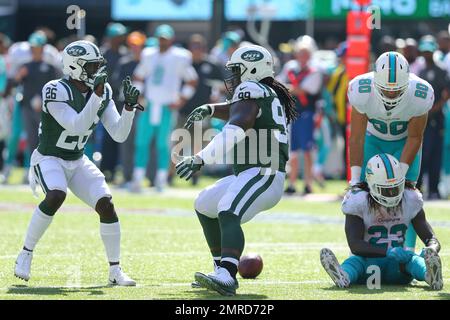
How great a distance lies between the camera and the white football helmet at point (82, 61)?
8.41m

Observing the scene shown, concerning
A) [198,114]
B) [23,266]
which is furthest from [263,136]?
[23,266]

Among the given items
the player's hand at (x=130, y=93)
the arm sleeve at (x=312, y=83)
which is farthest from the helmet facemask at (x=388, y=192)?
the arm sleeve at (x=312, y=83)

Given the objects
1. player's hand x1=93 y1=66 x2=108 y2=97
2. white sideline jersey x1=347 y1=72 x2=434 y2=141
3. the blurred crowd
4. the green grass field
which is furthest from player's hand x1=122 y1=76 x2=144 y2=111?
the blurred crowd

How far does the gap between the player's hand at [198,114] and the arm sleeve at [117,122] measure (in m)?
0.55

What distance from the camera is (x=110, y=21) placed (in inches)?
973

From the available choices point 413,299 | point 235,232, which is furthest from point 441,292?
point 235,232

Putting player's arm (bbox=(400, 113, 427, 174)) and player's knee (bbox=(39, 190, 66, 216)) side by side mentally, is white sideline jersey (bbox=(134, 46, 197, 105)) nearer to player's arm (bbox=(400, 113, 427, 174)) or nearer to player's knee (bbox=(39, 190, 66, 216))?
player's arm (bbox=(400, 113, 427, 174))

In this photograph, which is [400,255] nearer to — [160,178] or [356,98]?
[356,98]

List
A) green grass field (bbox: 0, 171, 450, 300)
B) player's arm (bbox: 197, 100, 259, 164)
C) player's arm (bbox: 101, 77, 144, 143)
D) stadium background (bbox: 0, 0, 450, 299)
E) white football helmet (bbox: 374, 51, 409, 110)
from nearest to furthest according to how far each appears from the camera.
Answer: player's arm (bbox: 197, 100, 259, 164), green grass field (bbox: 0, 171, 450, 300), stadium background (bbox: 0, 0, 450, 299), player's arm (bbox: 101, 77, 144, 143), white football helmet (bbox: 374, 51, 409, 110)

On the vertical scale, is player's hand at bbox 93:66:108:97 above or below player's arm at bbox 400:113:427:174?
above

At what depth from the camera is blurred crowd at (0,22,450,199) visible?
1575 cm

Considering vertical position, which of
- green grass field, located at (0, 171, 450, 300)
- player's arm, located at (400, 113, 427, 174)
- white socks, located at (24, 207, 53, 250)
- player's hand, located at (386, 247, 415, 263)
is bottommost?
green grass field, located at (0, 171, 450, 300)

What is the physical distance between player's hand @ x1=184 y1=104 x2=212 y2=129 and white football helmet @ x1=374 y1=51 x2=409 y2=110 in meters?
1.23

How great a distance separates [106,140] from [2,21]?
6.46 metres
